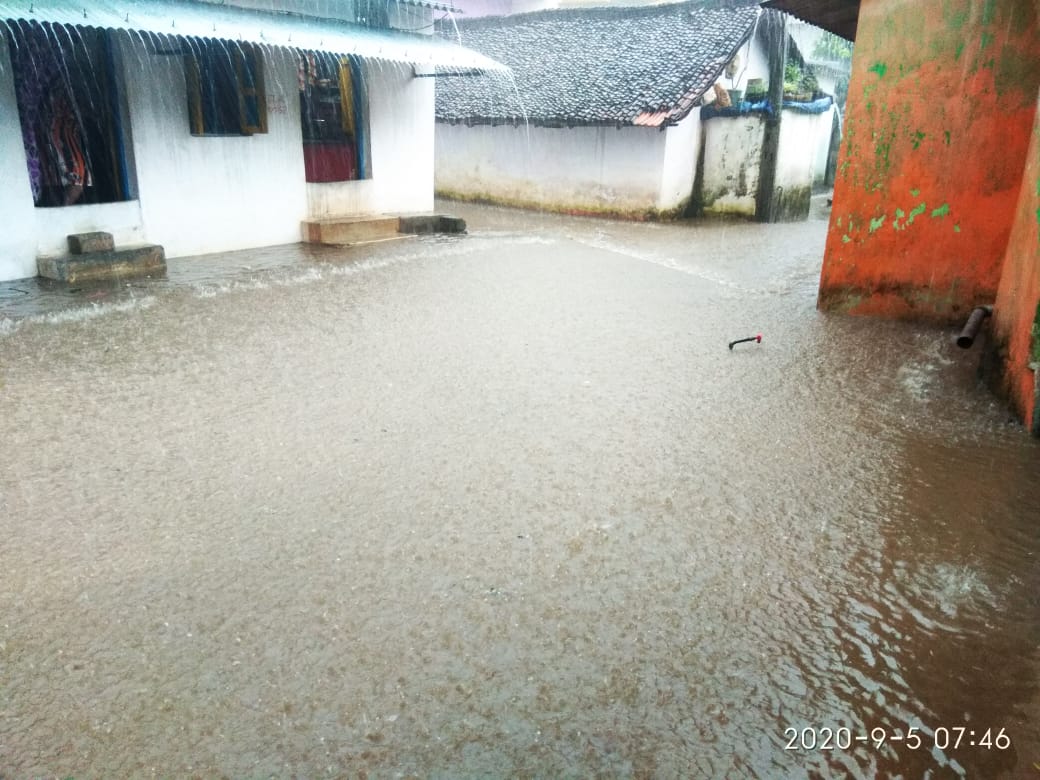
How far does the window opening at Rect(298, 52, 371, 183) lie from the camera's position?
435 inches

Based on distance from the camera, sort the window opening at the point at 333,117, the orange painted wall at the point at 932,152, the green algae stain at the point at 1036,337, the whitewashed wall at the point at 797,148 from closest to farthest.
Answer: the green algae stain at the point at 1036,337
the orange painted wall at the point at 932,152
the window opening at the point at 333,117
the whitewashed wall at the point at 797,148

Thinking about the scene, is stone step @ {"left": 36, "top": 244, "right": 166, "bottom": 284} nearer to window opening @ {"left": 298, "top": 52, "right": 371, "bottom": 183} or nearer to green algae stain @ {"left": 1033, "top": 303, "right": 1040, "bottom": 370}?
window opening @ {"left": 298, "top": 52, "right": 371, "bottom": 183}

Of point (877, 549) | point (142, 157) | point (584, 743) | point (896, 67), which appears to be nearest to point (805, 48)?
point (896, 67)

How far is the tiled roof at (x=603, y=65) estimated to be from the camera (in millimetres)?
15062

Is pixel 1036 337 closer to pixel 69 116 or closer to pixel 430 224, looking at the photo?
pixel 430 224

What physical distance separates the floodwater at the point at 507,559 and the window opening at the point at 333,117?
5900mm

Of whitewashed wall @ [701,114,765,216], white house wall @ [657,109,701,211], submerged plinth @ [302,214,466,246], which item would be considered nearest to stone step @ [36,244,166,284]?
submerged plinth @ [302,214,466,246]

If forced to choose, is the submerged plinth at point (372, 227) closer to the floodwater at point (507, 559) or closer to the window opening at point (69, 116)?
the window opening at point (69, 116)

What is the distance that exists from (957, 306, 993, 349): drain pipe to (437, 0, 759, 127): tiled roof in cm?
955

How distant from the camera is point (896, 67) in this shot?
21.8 ft

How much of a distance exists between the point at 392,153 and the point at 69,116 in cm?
506

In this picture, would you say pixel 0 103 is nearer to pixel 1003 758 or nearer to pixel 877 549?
pixel 877 549

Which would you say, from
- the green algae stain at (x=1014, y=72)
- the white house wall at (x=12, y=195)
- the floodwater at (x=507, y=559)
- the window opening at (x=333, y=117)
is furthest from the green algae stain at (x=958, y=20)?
the white house wall at (x=12, y=195)

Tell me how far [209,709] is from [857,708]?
214 centimetres
